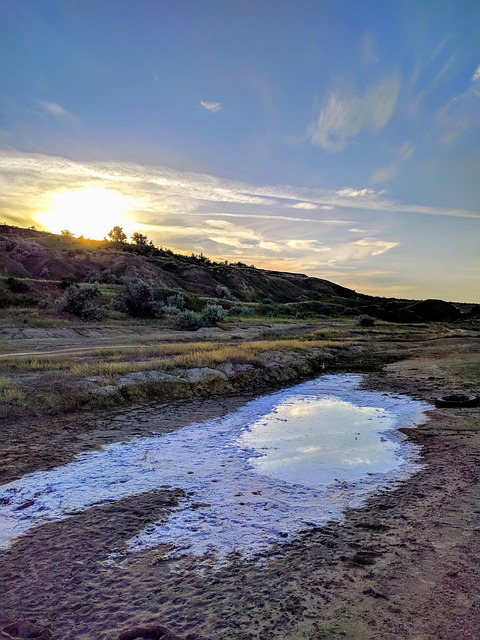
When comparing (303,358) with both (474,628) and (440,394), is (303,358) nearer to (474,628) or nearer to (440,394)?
(440,394)

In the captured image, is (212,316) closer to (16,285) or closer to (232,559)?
(16,285)

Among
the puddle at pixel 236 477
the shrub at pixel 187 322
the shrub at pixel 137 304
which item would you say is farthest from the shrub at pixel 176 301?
the puddle at pixel 236 477

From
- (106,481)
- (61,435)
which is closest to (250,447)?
(106,481)

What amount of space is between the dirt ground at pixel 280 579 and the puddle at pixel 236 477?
0.33m

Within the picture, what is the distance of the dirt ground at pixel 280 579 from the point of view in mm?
4285

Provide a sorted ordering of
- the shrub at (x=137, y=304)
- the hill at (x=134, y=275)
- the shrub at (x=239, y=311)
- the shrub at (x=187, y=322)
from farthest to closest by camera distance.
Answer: the hill at (x=134, y=275)
the shrub at (x=239, y=311)
the shrub at (x=137, y=304)
the shrub at (x=187, y=322)

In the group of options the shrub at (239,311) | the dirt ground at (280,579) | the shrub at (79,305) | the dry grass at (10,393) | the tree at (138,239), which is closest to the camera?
the dirt ground at (280,579)

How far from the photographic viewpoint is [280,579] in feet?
16.8

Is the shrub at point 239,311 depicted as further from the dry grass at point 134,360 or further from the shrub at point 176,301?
the dry grass at point 134,360

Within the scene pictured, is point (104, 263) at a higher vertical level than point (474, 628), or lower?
higher

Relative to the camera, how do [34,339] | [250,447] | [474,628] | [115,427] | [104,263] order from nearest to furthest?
[474,628] < [250,447] < [115,427] < [34,339] < [104,263]

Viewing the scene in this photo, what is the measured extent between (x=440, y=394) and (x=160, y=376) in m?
11.4

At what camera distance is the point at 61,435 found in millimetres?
11289

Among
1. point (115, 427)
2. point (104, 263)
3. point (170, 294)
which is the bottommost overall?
point (115, 427)
